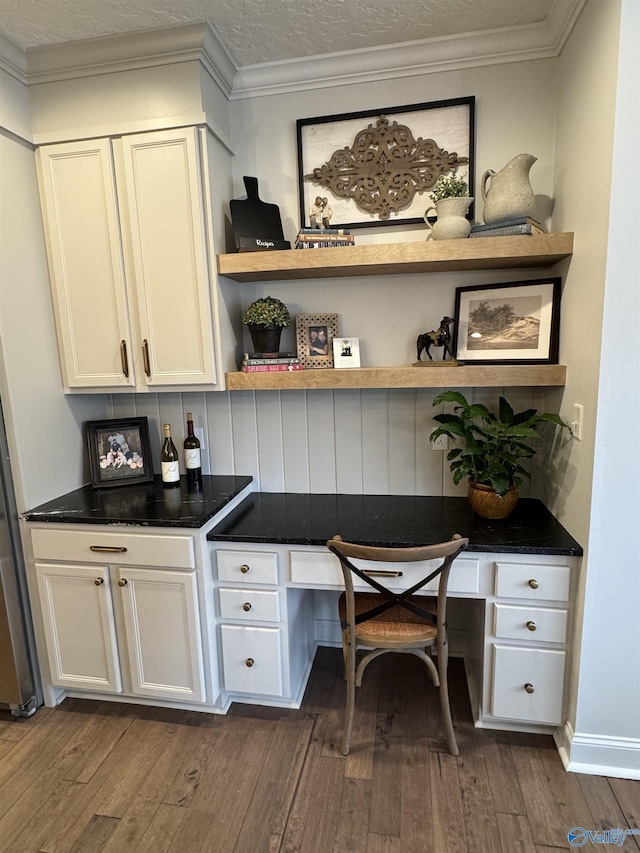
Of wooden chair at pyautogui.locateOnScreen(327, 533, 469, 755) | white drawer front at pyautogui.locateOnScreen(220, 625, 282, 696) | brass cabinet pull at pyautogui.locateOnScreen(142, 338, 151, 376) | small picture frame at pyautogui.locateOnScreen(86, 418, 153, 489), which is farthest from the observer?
small picture frame at pyautogui.locateOnScreen(86, 418, 153, 489)

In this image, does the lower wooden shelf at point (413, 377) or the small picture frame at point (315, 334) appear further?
the small picture frame at point (315, 334)

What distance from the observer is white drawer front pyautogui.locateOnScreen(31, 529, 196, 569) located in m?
1.88

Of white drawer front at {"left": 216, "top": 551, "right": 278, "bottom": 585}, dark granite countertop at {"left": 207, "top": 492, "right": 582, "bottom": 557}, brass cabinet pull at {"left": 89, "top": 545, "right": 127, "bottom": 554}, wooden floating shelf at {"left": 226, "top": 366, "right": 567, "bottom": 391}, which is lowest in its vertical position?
white drawer front at {"left": 216, "top": 551, "right": 278, "bottom": 585}

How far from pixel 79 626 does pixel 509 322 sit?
2.24m

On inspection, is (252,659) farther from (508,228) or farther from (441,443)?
(508,228)

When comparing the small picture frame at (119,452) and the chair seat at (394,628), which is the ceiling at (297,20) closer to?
the small picture frame at (119,452)

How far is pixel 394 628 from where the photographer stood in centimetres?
175

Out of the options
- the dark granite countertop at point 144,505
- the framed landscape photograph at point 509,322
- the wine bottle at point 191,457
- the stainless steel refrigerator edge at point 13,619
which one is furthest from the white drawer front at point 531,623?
the stainless steel refrigerator edge at point 13,619

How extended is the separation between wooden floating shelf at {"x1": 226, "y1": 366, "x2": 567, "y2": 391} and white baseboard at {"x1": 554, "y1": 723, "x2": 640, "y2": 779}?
4.25 ft

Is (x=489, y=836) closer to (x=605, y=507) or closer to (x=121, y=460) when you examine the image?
(x=605, y=507)

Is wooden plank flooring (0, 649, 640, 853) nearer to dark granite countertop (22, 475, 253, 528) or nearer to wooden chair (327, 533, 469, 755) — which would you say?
wooden chair (327, 533, 469, 755)

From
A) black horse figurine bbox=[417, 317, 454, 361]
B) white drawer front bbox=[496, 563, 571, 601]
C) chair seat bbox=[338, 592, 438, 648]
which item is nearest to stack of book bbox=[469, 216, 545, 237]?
black horse figurine bbox=[417, 317, 454, 361]

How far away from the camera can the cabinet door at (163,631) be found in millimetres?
1916

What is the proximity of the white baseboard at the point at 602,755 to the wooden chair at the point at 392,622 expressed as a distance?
41cm
